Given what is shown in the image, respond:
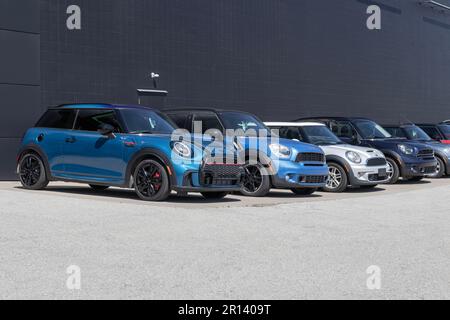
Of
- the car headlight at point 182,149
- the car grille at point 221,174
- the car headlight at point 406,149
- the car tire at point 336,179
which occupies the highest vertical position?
the car headlight at point 182,149

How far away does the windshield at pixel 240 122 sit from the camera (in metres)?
13.8

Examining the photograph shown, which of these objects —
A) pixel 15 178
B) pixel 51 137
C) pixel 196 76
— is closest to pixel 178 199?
pixel 51 137

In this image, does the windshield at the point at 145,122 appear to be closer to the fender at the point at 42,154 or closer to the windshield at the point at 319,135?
the fender at the point at 42,154

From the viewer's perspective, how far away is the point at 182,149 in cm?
1134

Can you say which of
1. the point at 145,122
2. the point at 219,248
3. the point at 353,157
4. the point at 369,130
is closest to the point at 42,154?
the point at 145,122

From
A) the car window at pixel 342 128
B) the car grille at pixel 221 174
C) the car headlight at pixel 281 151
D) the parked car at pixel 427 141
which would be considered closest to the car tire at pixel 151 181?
the car grille at pixel 221 174

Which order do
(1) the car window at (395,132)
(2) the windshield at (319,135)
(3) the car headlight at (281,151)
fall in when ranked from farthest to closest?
1. (1) the car window at (395,132)
2. (2) the windshield at (319,135)
3. (3) the car headlight at (281,151)

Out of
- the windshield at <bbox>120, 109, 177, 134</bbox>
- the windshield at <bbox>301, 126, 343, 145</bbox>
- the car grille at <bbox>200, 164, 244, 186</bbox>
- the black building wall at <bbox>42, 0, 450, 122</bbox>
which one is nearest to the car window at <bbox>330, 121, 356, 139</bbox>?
the windshield at <bbox>301, 126, 343, 145</bbox>

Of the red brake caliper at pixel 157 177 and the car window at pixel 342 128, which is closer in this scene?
the red brake caliper at pixel 157 177

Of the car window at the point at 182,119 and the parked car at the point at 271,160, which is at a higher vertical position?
the car window at the point at 182,119

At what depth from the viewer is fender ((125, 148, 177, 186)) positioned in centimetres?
1114

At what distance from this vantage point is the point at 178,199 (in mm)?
12203
